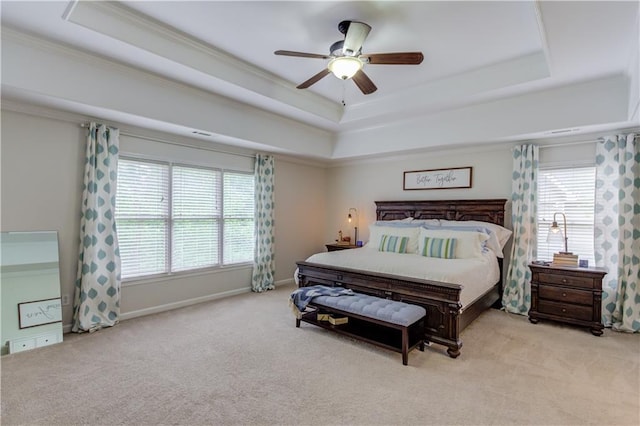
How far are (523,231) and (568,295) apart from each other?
0.96 metres

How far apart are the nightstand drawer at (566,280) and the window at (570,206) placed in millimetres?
580

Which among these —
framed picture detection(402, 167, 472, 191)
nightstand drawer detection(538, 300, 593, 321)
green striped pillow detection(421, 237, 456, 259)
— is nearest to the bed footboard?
green striped pillow detection(421, 237, 456, 259)

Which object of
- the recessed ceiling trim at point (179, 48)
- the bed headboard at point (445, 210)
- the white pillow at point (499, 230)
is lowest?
the white pillow at point (499, 230)

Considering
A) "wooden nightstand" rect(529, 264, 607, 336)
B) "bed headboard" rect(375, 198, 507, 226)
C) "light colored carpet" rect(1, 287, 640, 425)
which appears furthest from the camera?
"bed headboard" rect(375, 198, 507, 226)

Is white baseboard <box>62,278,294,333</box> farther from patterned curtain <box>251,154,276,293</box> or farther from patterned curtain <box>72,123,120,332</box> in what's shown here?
patterned curtain <box>251,154,276,293</box>

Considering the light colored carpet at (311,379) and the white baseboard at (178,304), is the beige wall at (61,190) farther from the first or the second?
the light colored carpet at (311,379)

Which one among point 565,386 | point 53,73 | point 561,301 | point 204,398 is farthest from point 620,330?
point 53,73

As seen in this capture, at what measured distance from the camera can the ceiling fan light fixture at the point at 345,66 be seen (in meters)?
2.70

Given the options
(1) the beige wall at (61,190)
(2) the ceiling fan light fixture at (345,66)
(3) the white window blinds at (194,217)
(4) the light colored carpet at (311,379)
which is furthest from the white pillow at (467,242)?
(1) the beige wall at (61,190)

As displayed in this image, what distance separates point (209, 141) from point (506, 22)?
3900mm

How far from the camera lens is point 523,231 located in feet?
14.6

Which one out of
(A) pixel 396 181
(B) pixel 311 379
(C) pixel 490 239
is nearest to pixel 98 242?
(B) pixel 311 379

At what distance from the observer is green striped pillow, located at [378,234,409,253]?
15.4 feet

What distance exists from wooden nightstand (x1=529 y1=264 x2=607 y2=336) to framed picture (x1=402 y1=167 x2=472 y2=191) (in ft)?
5.43
